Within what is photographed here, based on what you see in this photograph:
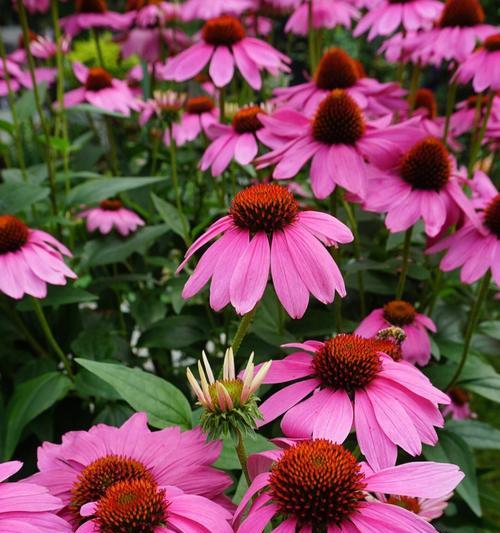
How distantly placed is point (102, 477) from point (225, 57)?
753mm

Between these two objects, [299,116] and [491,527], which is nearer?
[299,116]

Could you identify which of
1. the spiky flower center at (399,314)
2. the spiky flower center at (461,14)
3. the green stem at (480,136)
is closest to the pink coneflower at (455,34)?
the spiky flower center at (461,14)

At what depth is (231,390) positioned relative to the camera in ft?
1.56

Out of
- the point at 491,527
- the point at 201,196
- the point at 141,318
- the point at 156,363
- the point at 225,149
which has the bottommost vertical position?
the point at 491,527

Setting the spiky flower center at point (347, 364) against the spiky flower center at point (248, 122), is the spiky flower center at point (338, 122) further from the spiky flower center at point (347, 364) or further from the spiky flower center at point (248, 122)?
the spiky flower center at point (347, 364)

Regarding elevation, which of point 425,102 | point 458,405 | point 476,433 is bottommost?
point 458,405

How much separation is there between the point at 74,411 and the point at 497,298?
770mm

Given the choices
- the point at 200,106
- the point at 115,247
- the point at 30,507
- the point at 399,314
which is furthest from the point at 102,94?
the point at 30,507

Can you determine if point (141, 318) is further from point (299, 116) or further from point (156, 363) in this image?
point (299, 116)

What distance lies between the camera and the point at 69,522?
53cm

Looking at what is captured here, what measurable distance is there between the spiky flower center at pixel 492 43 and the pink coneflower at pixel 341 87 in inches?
5.3

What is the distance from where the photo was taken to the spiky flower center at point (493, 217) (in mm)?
821

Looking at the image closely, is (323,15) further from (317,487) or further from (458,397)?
(317,487)

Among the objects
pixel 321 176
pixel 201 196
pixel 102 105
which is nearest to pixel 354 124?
pixel 321 176
